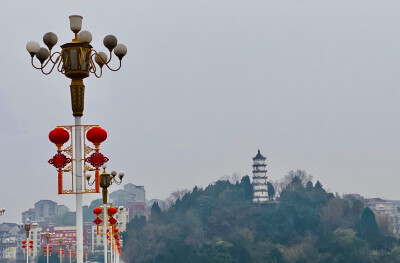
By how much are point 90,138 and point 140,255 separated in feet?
262

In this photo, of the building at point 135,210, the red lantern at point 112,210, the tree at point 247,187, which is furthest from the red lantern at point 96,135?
the building at point 135,210

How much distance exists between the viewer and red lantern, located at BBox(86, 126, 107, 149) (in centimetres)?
925

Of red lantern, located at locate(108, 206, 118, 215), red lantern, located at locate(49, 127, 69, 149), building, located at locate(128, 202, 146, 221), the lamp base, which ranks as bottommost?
red lantern, located at locate(108, 206, 118, 215)

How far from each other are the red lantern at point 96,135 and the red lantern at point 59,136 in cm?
28

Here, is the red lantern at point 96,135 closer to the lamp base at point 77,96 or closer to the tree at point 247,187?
the lamp base at point 77,96

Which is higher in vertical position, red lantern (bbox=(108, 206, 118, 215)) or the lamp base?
the lamp base

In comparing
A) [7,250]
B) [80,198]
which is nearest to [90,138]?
[80,198]

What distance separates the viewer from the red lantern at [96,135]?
925 centimetres

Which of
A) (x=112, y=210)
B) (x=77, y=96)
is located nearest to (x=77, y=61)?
(x=77, y=96)

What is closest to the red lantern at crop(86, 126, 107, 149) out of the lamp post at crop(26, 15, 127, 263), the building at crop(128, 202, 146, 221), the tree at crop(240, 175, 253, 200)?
the lamp post at crop(26, 15, 127, 263)

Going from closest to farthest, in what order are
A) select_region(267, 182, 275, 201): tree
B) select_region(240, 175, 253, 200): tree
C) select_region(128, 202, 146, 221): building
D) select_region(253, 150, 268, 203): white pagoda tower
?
1. select_region(240, 175, 253, 200): tree
2. select_region(253, 150, 268, 203): white pagoda tower
3. select_region(267, 182, 275, 201): tree
4. select_region(128, 202, 146, 221): building

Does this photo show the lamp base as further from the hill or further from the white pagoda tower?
the white pagoda tower

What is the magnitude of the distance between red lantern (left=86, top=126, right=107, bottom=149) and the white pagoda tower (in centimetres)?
9515

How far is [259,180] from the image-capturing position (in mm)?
108812
